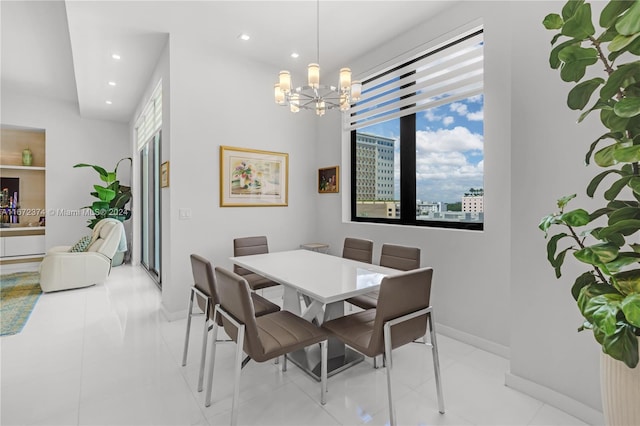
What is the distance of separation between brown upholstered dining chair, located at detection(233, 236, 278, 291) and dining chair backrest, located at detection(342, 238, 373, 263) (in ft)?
2.82

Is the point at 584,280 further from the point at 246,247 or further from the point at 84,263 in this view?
the point at 84,263

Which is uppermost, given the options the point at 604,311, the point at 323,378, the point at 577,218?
the point at 577,218

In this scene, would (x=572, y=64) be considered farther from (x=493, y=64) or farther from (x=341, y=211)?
(x=341, y=211)

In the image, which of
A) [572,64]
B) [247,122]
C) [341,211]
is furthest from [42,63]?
[572,64]

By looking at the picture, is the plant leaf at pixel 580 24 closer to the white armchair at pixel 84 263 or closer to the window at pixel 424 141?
the window at pixel 424 141

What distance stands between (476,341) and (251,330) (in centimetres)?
220

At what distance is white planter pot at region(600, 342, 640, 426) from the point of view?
115cm

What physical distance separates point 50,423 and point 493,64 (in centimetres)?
411

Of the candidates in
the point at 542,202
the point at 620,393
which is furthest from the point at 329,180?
the point at 620,393

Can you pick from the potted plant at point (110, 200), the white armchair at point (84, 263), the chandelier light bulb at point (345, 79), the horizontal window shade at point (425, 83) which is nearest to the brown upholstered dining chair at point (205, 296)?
the chandelier light bulb at point (345, 79)

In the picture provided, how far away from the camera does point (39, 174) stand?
6.73 meters

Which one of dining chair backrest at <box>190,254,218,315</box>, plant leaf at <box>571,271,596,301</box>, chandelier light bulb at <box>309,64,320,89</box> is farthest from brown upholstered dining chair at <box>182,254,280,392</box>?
plant leaf at <box>571,271,596,301</box>

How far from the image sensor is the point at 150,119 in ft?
16.7

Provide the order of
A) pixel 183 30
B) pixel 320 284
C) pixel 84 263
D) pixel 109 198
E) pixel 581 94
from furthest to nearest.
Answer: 1. pixel 109 198
2. pixel 84 263
3. pixel 183 30
4. pixel 320 284
5. pixel 581 94
